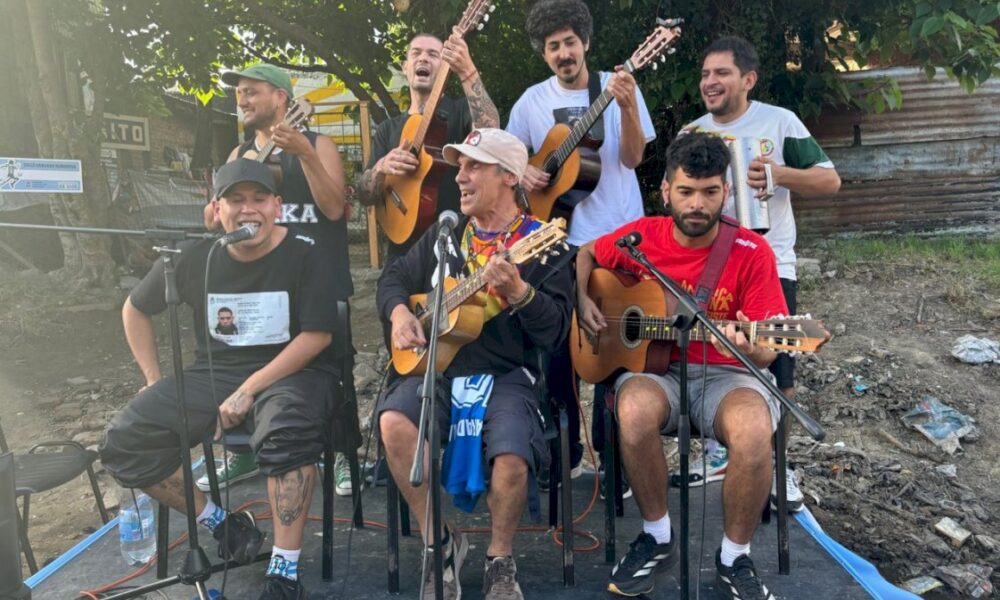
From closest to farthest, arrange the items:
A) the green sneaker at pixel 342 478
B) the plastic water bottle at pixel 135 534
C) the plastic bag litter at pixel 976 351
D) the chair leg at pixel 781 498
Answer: the chair leg at pixel 781 498, the plastic water bottle at pixel 135 534, the green sneaker at pixel 342 478, the plastic bag litter at pixel 976 351

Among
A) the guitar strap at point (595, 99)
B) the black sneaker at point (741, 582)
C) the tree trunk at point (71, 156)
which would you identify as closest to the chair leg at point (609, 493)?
the black sneaker at point (741, 582)

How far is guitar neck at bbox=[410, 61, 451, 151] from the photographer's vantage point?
11.9 feet

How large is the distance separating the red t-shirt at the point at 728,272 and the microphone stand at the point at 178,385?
1.70 metres

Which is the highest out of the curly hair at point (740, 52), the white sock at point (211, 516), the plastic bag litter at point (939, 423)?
the curly hair at point (740, 52)

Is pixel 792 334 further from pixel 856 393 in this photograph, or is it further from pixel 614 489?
pixel 856 393

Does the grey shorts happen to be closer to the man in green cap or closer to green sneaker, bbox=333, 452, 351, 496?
the man in green cap

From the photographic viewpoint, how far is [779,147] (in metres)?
3.42

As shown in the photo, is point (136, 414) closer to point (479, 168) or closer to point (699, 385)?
point (479, 168)

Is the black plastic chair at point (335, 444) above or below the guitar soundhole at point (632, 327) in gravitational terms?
below

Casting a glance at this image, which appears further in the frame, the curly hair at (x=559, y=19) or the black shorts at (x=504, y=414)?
the curly hair at (x=559, y=19)

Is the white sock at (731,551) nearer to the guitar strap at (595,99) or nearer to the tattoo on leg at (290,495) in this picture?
the tattoo on leg at (290,495)

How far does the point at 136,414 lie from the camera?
3.04 meters

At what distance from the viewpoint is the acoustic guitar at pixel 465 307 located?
2658mm

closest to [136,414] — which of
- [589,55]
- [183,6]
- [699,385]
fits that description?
[699,385]
